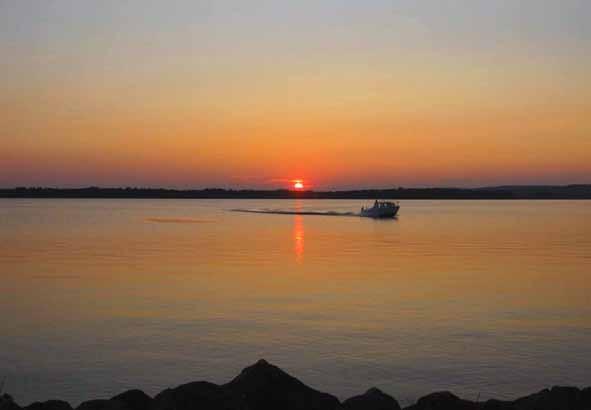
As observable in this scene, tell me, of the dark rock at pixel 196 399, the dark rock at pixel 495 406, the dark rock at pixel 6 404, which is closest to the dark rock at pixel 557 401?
the dark rock at pixel 495 406

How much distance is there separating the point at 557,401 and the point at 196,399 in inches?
189

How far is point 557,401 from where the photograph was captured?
30.1 ft

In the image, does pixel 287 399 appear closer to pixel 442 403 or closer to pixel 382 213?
pixel 442 403

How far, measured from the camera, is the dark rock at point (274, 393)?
9.34m

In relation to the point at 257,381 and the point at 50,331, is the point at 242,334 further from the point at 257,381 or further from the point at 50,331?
A: the point at 257,381

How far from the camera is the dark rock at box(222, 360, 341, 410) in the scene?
9.34 metres

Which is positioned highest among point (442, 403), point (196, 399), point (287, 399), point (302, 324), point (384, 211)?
point (384, 211)

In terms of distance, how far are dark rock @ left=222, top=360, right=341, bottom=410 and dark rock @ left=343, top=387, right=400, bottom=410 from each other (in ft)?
0.74

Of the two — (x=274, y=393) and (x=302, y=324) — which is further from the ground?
(x=274, y=393)

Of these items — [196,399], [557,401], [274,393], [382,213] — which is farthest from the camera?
[382,213]

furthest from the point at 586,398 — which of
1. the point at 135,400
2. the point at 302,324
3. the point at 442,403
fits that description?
the point at 302,324

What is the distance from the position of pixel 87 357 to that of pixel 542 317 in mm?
11390

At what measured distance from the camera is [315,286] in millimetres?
24203

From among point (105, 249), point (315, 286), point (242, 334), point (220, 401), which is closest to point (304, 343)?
point (242, 334)
